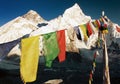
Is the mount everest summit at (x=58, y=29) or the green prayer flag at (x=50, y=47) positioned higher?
the mount everest summit at (x=58, y=29)

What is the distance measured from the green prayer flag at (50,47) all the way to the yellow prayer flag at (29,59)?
1.50m

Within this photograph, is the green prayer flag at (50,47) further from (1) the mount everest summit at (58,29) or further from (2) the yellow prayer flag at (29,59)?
(1) the mount everest summit at (58,29)

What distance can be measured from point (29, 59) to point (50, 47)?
2428 millimetres

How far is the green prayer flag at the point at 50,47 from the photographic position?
17516mm

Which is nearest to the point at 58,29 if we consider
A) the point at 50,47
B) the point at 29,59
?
the point at 50,47

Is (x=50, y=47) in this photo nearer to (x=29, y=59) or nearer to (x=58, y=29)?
(x=29, y=59)

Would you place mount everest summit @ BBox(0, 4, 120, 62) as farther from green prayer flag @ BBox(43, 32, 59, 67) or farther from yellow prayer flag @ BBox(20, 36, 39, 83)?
yellow prayer flag @ BBox(20, 36, 39, 83)

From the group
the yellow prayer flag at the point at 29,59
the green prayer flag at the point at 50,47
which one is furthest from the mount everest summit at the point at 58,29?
the yellow prayer flag at the point at 29,59

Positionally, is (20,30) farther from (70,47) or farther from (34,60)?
(34,60)

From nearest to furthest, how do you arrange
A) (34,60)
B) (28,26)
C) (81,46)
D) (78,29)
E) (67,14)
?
1. (34,60)
2. (78,29)
3. (81,46)
4. (28,26)
5. (67,14)

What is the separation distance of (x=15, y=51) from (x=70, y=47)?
31.7 m

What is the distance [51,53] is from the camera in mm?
17641

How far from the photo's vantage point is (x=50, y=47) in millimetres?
17734

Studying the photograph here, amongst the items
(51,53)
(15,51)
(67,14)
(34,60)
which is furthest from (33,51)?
(67,14)
